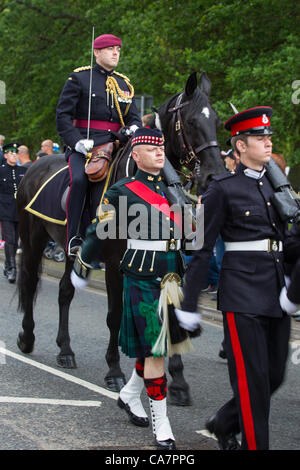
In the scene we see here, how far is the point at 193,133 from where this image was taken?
5.79m

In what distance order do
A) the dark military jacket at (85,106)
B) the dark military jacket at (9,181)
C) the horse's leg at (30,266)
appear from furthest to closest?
1. the dark military jacket at (9,181)
2. the horse's leg at (30,266)
3. the dark military jacket at (85,106)

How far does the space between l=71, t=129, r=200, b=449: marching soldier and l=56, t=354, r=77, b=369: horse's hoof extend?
5.94ft

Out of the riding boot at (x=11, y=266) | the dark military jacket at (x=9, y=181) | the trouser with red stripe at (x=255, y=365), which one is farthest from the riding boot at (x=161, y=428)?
the dark military jacket at (x=9, y=181)

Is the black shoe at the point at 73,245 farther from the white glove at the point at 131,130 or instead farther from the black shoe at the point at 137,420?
the black shoe at the point at 137,420

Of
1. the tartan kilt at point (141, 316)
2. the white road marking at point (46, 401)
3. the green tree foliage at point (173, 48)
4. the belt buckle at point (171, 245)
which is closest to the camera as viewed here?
the tartan kilt at point (141, 316)

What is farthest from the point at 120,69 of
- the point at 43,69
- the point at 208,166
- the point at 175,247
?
the point at 175,247

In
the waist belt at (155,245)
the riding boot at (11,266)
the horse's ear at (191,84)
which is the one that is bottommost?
the riding boot at (11,266)

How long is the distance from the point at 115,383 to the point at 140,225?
176 cm

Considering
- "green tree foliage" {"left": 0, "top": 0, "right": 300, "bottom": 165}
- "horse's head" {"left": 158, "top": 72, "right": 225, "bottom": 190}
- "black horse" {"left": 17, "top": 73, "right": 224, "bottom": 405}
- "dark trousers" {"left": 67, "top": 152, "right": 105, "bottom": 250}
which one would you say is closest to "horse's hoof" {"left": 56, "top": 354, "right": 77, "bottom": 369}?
"black horse" {"left": 17, "top": 73, "right": 224, "bottom": 405}

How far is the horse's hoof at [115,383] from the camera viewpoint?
228 inches

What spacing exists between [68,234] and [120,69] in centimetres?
1118

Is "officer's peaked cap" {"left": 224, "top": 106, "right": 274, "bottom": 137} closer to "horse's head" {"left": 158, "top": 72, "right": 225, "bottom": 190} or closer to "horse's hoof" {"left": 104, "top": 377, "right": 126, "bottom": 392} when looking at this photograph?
"horse's head" {"left": 158, "top": 72, "right": 225, "bottom": 190}

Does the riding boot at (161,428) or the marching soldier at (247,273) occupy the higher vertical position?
the marching soldier at (247,273)

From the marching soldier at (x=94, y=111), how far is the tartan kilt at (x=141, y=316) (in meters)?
1.71
